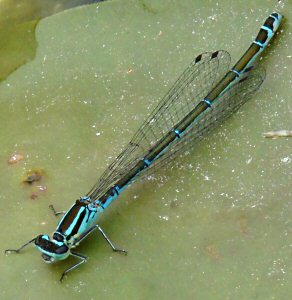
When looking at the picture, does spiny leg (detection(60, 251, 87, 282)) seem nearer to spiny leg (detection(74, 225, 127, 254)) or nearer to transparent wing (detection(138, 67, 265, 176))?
spiny leg (detection(74, 225, 127, 254))

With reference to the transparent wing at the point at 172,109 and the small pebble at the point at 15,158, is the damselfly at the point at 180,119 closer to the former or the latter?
the transparent wing at the point at 172,109

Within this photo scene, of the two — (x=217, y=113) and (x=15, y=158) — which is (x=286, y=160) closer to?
(x=217, y=113)

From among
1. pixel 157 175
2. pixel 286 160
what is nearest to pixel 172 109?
pixel 157 175

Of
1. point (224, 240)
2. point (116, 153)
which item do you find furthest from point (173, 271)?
point (116, 153)

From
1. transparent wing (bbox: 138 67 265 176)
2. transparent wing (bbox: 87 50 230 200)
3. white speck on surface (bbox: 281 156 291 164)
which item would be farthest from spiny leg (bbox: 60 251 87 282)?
white speck on surface (bbox: 281 156 291 164)

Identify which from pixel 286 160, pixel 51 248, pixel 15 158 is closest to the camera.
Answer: pixel 51 248

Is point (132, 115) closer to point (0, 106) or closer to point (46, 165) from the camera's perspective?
point (46, 165)
